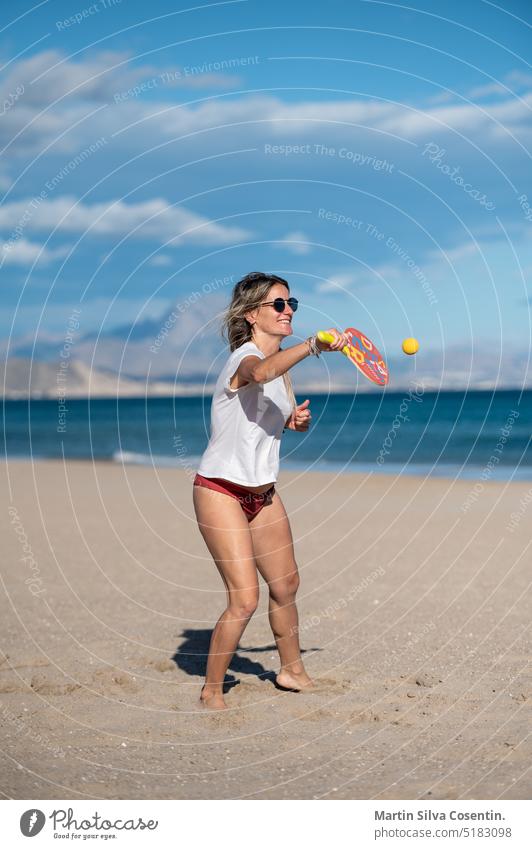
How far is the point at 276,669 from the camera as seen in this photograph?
7297 millimetres

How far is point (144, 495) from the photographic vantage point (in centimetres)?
2042

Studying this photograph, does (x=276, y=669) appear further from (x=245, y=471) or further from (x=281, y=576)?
(x=245, y=471)

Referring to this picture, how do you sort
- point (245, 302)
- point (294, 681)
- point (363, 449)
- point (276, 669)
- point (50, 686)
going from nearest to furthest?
1. point (245, 302)
2. point (294, 681)
3. point (50, 686)
4. point (276, 669)
5. point (363, 449)

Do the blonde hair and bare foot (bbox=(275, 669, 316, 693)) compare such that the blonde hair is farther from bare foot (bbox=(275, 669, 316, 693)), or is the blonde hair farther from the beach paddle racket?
bare foot (bbox=(275, 669, 316, 693))

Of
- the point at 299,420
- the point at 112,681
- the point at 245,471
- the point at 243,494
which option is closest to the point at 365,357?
the point at 299,420

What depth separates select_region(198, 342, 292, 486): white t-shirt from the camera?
590cm

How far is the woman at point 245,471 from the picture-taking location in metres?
5.91

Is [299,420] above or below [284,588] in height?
above

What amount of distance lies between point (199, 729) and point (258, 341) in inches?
102

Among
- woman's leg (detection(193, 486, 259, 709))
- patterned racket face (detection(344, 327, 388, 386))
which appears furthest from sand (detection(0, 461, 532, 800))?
patterned racket face (detection(344, 327, 388, 386))

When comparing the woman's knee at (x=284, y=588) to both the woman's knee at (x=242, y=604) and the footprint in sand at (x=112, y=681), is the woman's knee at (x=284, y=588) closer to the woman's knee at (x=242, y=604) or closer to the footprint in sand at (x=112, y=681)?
the woman's knee at (x=242, y=604)

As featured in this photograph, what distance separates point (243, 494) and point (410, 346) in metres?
2.03
